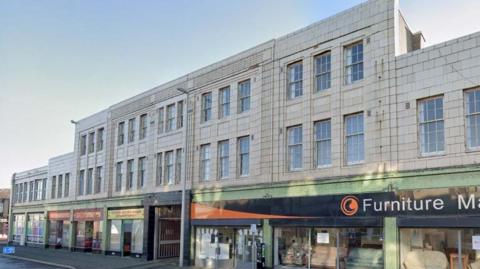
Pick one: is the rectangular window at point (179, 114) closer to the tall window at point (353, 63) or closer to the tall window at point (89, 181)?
the tall window at point (353, 63)

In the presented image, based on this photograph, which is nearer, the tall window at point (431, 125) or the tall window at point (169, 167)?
the tall window at point (431, 125)

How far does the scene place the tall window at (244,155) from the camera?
25634 mm

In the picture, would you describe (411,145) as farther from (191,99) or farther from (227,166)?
(191,99)

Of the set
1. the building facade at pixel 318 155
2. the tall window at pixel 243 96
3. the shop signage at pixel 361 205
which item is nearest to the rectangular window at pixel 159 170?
the building facade at pixel 318 155

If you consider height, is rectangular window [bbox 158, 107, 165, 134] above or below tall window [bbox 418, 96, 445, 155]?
above

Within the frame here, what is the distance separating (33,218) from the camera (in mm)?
51281

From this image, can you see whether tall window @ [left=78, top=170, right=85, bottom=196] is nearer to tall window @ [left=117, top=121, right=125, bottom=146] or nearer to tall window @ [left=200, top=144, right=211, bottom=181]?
tall window @ [left=117, top=121, right=125, bottom=146]

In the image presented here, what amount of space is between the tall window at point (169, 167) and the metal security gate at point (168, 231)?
1725mm

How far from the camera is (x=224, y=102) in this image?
27781mm

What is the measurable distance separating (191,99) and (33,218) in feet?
97.1

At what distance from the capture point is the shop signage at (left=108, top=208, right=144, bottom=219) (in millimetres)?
32819

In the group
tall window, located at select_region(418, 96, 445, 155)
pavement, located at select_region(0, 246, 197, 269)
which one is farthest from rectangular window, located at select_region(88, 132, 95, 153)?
tall window, located at select_region(418, 96, 445, 155)

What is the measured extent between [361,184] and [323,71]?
544cm

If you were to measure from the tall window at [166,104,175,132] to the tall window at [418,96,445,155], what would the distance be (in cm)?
1647
